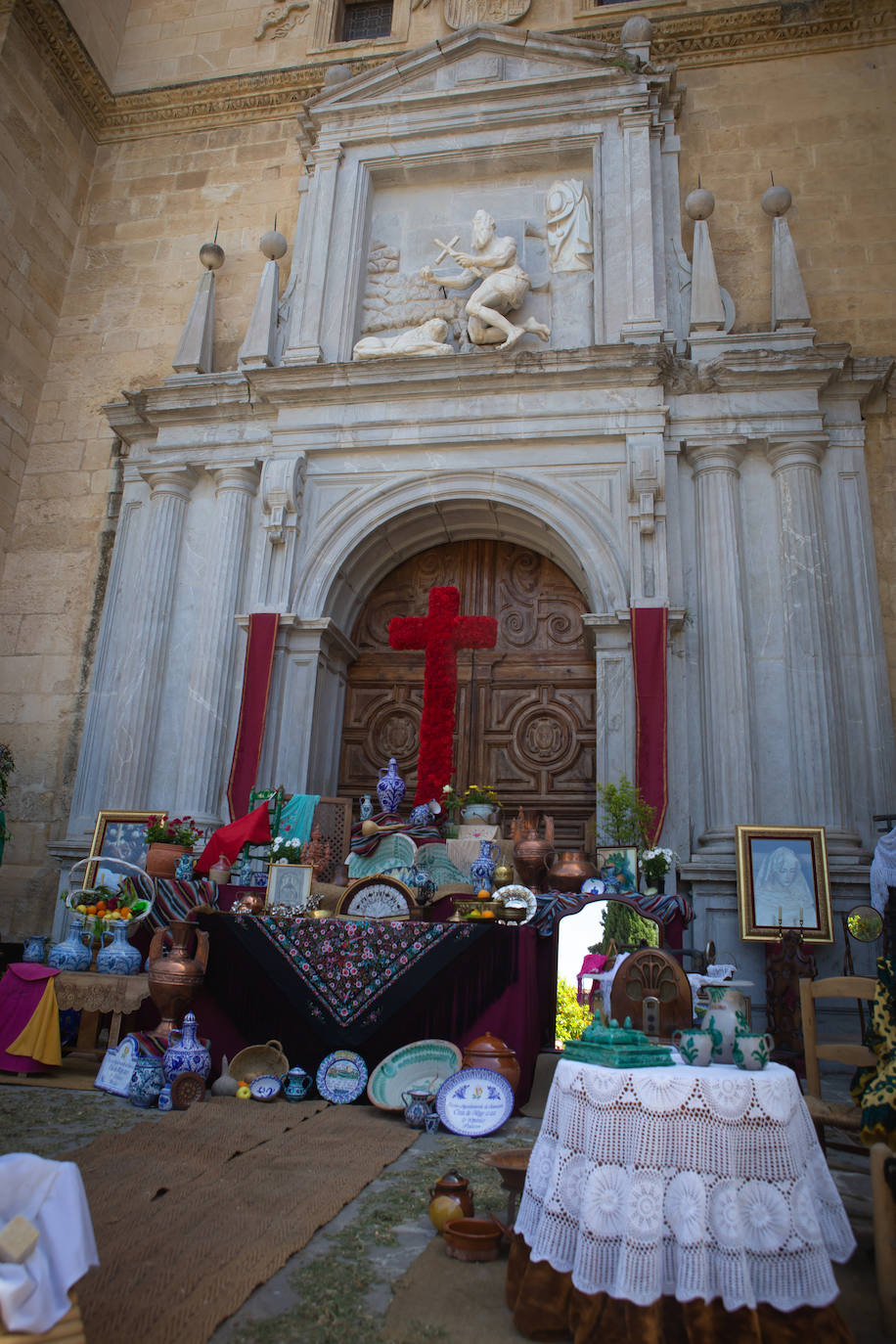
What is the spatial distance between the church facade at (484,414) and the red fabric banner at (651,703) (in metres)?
0.15

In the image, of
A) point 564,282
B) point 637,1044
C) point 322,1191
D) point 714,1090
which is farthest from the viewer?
point 564,282

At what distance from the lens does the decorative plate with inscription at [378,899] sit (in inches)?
251

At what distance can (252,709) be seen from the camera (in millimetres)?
8828

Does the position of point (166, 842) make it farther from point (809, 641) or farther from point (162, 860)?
point (809, 641)

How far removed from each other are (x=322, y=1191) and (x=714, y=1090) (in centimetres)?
180

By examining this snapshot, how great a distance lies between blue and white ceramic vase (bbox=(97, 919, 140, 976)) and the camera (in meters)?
6.21

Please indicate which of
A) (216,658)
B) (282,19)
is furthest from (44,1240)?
(282,19)

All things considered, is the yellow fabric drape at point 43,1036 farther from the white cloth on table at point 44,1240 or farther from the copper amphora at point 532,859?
→ the white cloth on table at point 44,1240

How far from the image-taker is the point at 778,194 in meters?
9.95

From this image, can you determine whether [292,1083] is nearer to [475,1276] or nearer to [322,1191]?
[322,1191]

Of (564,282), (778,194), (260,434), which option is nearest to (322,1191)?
(260,434)

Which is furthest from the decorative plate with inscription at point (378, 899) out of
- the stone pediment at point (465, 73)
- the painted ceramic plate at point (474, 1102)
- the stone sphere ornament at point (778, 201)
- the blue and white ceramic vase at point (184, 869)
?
the stone pediment at point (465, 73)

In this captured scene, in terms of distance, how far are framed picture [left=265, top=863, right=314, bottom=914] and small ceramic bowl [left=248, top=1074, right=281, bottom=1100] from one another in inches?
57.3

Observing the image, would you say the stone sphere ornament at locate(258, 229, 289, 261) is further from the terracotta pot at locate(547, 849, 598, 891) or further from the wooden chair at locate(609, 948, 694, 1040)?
the wooden chair at locate(609, 948, 694, 1040)
